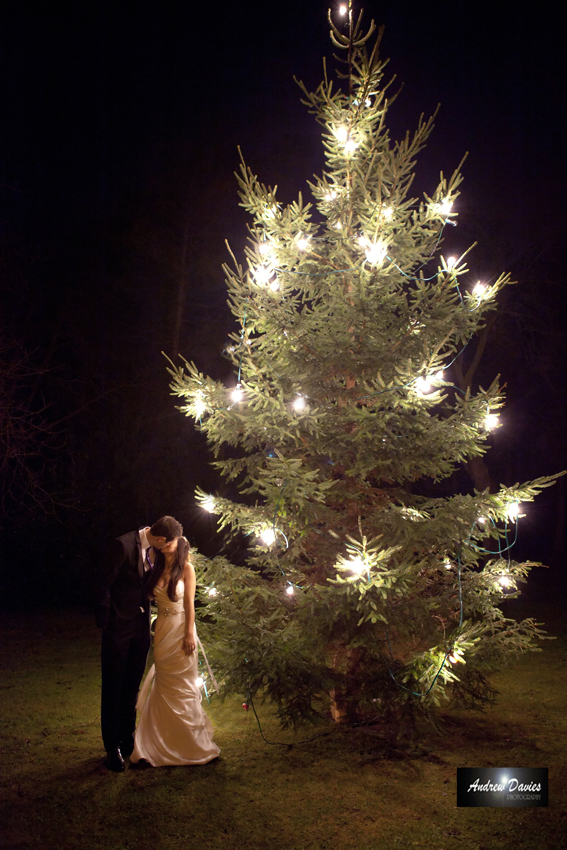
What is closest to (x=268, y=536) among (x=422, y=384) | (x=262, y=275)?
(x=422, y=384)

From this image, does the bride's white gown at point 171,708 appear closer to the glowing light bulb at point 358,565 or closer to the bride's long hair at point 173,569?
the bride's long hair at point 173,569

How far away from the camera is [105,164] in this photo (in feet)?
47.5

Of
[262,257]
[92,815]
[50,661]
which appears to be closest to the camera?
[92,815]

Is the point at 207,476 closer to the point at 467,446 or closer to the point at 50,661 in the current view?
the point at 50,661

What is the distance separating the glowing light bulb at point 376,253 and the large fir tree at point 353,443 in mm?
14

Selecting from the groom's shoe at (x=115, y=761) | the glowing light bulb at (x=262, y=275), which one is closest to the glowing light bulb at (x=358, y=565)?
the groom's shoe at (x=115, y=761)

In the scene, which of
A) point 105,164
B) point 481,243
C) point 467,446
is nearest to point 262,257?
point 467,446

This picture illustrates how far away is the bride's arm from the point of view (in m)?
4.77

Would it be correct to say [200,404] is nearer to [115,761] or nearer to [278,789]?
[115,761]

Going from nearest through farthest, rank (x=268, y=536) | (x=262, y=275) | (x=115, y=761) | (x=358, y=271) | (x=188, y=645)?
(x=115, y=761)
(x=188, y=645)
(x=358, y=271)
(x=268, y=536)
(x=262, y=275)

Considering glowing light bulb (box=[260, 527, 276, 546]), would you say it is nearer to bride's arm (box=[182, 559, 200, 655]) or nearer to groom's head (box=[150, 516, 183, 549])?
bride's arm (box=[182, 559, 200, 655])

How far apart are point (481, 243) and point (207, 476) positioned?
942 centimetres

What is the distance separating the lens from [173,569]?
4.82 metres

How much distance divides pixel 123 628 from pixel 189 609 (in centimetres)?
51
